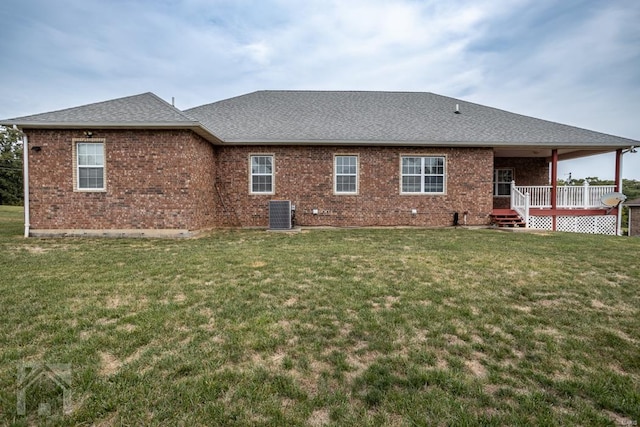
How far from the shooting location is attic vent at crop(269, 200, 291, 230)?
1128 cm

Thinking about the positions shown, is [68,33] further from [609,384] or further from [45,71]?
[609,384]

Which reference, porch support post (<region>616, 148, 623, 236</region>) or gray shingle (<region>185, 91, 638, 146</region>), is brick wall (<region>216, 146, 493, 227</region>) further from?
porch support post (<region>616, 148, 623, 236</region>)

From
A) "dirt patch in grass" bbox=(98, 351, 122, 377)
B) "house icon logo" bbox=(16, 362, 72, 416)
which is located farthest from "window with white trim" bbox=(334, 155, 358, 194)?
"house icon logo" bbox=(16, 362, 72, 416)

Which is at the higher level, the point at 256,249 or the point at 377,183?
the point at 377,183

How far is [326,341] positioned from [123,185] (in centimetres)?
931

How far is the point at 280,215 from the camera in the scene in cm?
1133

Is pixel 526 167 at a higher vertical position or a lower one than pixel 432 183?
higher

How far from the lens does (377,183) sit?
12.5 m

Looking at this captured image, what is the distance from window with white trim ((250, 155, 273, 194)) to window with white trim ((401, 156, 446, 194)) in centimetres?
533

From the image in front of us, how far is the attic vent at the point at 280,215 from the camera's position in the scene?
11.3m

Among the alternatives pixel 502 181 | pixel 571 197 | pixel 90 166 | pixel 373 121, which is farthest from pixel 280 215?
pixel 571 197

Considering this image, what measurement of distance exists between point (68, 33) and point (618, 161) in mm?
25677

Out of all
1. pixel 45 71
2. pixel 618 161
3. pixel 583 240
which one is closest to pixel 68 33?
pixel 45 71

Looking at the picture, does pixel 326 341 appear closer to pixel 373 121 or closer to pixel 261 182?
pixel 261 182
